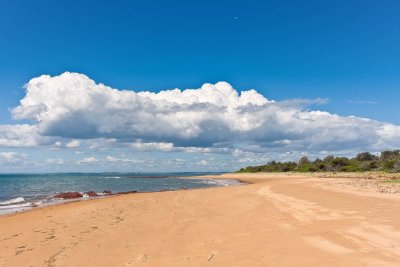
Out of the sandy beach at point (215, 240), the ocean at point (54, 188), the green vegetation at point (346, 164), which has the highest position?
the green vegetation at point (346, 164)

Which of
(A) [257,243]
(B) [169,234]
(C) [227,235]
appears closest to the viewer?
(A) [257,243]

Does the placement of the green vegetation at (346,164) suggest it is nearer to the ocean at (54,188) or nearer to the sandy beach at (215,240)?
the ocean at (54,188)

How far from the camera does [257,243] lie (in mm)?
9945

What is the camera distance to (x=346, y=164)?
9800 centimetres

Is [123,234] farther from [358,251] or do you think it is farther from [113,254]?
[358,251]

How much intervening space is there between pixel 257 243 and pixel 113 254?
421cm

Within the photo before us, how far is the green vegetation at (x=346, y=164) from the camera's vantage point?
72.8 metres

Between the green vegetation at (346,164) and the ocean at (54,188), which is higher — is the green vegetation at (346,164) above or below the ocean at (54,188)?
above

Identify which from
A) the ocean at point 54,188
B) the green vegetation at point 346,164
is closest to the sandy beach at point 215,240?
the ocean at point 54,188

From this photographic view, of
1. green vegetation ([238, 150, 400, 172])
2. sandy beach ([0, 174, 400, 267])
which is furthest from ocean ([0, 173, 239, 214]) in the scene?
green vegetation ([238, 150, 400, 172])

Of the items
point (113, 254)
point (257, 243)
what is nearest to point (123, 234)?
point (113, 254)

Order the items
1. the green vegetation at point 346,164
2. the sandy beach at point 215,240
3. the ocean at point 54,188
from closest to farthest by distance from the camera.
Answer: the sandy beach at point 215,240, the ocean at point 54,188, the green vegetation at point 346,164

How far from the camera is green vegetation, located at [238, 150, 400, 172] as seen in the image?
72787 millimetres

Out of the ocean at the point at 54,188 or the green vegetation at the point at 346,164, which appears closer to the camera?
the ocean at the point at 54,188
